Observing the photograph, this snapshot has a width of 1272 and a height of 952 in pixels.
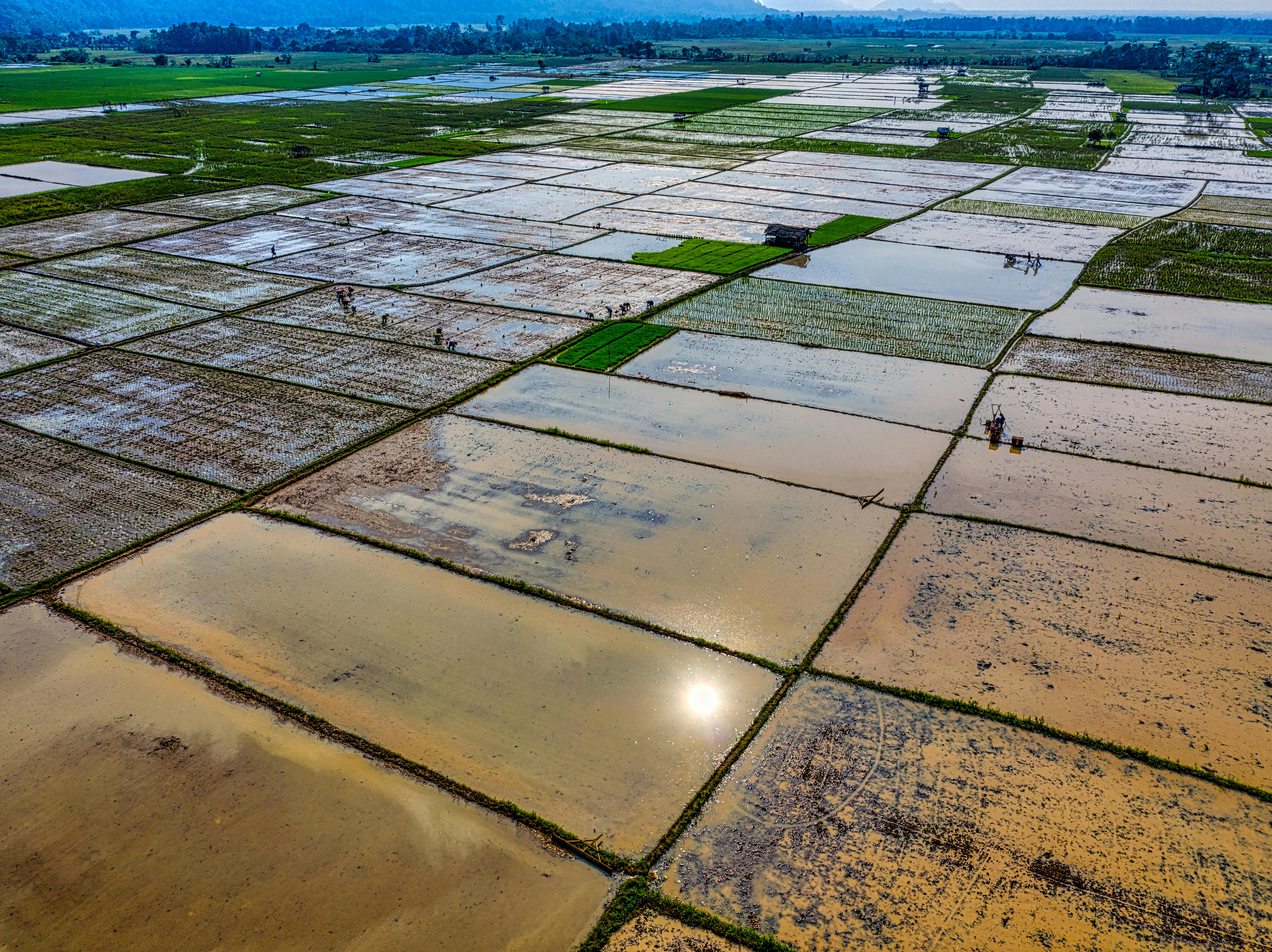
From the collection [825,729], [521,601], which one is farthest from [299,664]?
[825,729]

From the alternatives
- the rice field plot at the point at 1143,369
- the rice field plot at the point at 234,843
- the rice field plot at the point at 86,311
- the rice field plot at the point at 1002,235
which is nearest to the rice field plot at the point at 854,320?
the rice field plot at the point at 1143,369

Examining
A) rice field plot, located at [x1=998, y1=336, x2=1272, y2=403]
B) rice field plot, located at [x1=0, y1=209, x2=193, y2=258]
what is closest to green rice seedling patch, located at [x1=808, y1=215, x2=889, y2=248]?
rice field plot, located at [x1=998, y1=336, x2=1272, y2=403]

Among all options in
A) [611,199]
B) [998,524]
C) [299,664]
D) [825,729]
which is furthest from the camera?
[611,199]

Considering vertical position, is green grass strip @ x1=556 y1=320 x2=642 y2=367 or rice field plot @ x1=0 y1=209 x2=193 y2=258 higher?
rice field plot @ x1=0 y1=209 x2=193 y2=258

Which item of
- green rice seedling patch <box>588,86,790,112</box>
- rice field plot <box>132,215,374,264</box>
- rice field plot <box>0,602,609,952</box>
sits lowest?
rice field plot <box>0,602,609,952</box>

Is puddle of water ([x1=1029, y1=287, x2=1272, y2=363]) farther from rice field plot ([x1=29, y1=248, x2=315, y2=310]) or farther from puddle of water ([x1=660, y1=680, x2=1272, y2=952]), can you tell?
rice field plot ([x1=29, y1=248, x2=315, y2=310])

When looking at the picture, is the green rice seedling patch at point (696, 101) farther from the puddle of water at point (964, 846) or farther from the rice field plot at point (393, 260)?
the puddle of water at point (964, 846)

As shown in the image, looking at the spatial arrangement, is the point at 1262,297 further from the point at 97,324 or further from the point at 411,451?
the point at 97,324

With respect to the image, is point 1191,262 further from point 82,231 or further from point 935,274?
point 82,231
